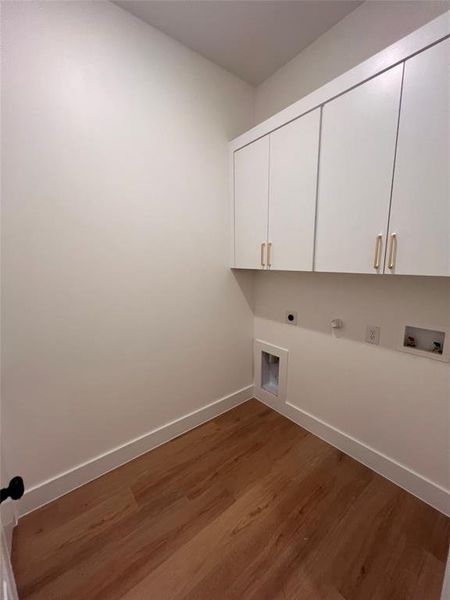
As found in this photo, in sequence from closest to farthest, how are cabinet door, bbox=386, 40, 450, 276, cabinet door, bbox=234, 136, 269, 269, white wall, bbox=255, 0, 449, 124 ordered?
cabinet door, bbox=386, 40, 450, 276, white wall, bbox=255, 0, 449, 124, cabinet door, bbox=234, 136, 269, 269

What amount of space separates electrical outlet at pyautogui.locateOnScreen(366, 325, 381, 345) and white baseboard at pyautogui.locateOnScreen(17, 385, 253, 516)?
4.15ft

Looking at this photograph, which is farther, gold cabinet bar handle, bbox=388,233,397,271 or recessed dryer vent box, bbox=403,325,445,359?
recessed dryer vent box, bbox=403,325,445,359

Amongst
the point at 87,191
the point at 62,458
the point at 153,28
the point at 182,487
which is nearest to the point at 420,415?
the point at 182,487

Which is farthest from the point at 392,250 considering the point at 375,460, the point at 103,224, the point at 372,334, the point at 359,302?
the point at 103,224

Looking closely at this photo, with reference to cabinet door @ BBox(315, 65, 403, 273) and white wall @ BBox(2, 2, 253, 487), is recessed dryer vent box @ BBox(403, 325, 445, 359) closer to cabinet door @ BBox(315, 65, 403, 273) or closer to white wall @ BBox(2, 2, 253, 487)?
cabinet door @ BBox(315, 65, 403, 273)

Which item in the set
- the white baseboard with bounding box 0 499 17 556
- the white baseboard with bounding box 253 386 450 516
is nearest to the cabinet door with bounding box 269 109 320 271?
the white baseboard with bounding box 253 386 450 516

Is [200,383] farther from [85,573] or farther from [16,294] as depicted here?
[16,294]

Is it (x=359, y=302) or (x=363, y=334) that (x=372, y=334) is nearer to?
(x=363, y=334)

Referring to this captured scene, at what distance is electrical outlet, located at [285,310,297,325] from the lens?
6.44ft

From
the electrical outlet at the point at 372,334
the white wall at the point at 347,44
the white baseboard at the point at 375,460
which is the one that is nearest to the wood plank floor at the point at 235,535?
the white baseboard at the point at 375,460

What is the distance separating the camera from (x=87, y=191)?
134 centimetres

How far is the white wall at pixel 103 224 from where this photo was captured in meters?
1.19

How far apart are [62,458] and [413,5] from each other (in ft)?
10.1

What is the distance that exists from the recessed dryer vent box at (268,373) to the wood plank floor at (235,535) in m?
0.54
